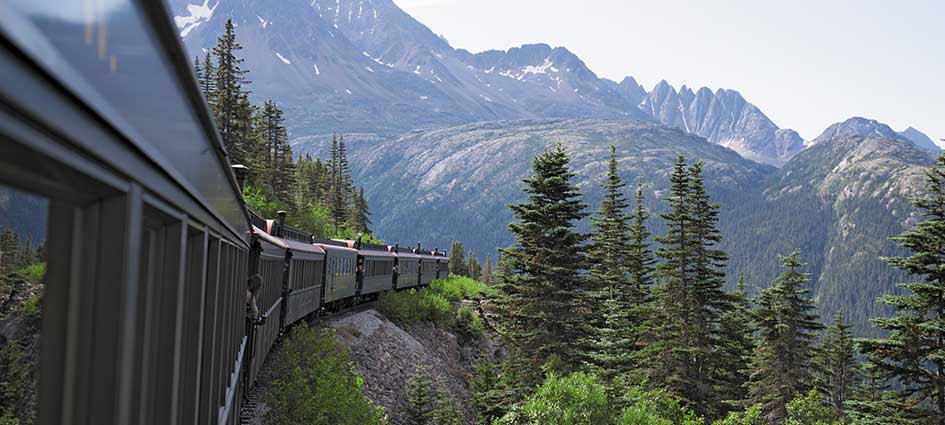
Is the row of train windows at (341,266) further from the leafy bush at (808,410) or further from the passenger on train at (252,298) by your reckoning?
the leafy bush at (808,410)

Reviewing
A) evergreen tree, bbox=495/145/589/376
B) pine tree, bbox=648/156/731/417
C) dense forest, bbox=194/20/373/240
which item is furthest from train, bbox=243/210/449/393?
pine tree, bbox=648/156/731/417

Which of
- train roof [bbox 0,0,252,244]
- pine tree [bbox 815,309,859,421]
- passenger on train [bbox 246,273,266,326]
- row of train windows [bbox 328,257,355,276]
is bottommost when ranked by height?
pine tree [bbox 815,309,859,421]

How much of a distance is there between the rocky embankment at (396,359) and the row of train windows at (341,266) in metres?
1.84

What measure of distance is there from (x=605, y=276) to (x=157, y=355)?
144 feet

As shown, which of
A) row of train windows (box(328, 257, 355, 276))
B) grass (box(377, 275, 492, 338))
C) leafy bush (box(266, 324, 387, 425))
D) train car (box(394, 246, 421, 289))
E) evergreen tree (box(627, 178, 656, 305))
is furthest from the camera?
evergreen tree (box(627, 178, 656, 305))

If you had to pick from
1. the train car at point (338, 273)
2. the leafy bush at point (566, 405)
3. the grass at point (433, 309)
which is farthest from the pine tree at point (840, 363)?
the train car at point (338, 273)

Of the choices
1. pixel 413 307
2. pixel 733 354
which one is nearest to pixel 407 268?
pixel 413 307

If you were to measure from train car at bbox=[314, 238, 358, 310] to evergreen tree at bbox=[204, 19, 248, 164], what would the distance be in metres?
17.7

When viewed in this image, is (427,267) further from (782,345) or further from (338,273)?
(338,273)

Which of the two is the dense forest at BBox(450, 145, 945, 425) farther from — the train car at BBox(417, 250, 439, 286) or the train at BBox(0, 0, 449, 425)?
the train at BBox(0, 0, 449, 425)

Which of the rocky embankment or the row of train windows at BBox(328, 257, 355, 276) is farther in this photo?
the rocky embankment

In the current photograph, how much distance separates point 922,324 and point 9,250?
27.8 m

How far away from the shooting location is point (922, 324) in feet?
79.8

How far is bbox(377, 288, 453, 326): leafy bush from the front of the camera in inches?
1455
